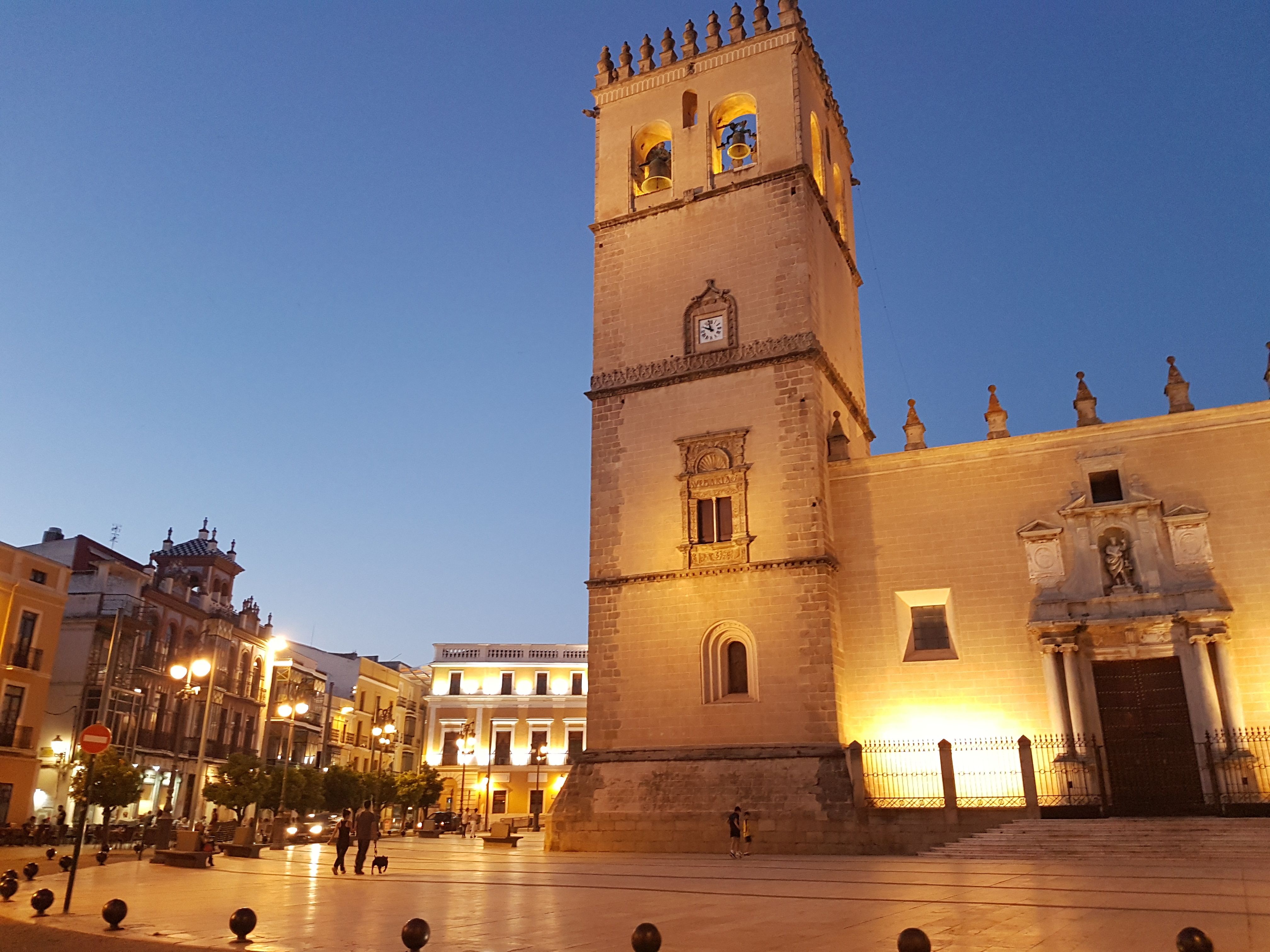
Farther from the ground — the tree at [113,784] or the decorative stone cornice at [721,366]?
the decorative stone cornice at [721,366]

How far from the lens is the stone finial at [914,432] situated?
23016 millimetres

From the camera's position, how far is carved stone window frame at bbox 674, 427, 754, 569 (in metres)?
22.0

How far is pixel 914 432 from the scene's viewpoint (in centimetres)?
2327

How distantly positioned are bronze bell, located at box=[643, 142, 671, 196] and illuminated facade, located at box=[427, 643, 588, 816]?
31.1m

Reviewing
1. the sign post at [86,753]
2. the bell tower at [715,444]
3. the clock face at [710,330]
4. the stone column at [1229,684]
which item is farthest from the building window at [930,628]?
the sign post at [86,753]

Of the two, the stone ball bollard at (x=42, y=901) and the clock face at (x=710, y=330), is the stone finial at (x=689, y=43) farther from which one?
the stone ball bollard at (x=42, y=901)

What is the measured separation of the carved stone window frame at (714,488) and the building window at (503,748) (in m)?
34.0

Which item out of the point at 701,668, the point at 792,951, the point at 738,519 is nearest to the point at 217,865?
the point at 701,668

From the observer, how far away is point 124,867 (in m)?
17.6

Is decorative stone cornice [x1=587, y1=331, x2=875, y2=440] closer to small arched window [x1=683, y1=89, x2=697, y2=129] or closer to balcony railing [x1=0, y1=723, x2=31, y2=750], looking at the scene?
small arched window [x1=683, y1=89, x2=697, y2=129]

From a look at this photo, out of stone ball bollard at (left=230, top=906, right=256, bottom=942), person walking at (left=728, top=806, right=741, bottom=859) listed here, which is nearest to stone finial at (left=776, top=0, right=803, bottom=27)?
person walking at (left=728, top=806, right=741, bottom=859)

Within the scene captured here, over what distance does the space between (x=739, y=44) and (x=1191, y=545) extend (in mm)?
15946

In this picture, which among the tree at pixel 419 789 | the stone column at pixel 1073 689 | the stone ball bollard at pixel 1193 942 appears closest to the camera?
the stone ball bollard at pixel 1193 942

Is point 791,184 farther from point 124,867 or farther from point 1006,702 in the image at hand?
point 124,867
